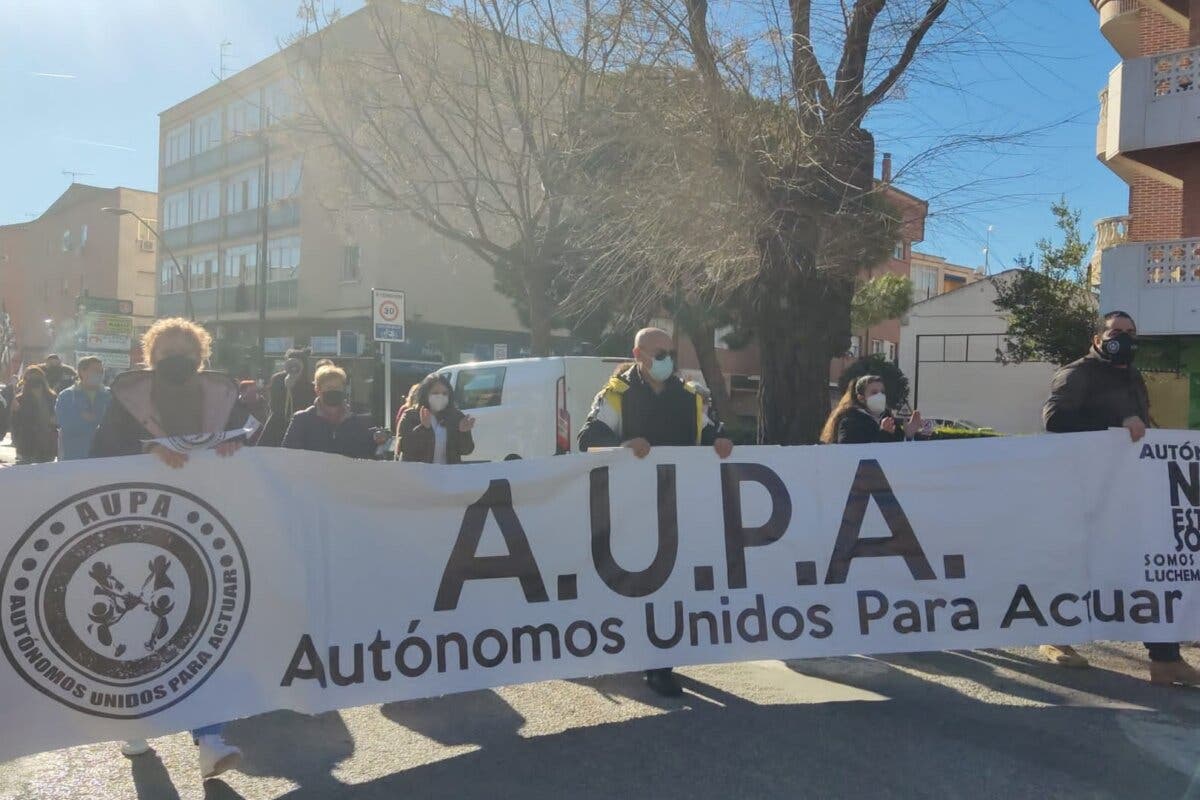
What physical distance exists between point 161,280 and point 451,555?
44.5 meters

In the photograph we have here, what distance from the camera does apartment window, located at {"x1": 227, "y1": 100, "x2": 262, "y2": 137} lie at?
38.0 metres

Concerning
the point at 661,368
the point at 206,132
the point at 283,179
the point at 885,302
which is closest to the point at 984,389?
the point at 885,302

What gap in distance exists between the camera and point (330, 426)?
6.42 meters

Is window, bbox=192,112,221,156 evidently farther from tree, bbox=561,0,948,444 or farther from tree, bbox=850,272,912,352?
tree, bbox=561,0,948,444

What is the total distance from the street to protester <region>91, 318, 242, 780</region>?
0.61 metres

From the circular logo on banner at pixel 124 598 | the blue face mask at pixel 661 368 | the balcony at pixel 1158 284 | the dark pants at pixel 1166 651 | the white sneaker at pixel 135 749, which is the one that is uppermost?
the balcony at pixel 1158 284

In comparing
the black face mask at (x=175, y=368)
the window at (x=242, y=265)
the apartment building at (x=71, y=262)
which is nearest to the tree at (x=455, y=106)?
the black face mask at (x=175, y=368)

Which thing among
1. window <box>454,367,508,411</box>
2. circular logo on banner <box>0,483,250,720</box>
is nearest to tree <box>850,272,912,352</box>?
window <box>454,367,508,411</box>

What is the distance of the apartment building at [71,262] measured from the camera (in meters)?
55.7

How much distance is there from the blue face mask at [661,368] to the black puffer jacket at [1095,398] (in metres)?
2.37

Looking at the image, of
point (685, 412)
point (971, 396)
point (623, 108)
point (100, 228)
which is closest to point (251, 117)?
point (100, 228)

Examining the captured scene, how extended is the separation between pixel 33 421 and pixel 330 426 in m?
4.94

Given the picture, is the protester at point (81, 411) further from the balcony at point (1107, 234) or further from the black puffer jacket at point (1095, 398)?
A: the balcony at point (1107, 234)

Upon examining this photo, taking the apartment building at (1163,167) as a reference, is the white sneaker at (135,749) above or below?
below
